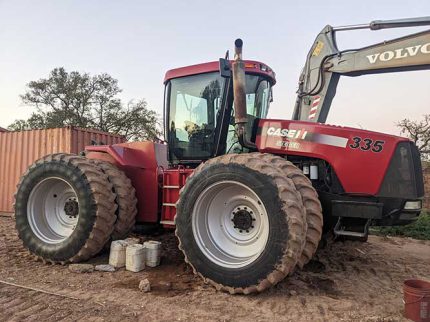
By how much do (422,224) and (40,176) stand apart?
31.1ft

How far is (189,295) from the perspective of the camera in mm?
4199

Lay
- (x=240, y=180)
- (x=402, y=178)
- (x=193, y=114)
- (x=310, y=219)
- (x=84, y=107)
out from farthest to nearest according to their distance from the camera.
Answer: (x=84, y=107), (x=193, y=114), (x=402, y=178), (x=240, y=180), (x=310, y=219)

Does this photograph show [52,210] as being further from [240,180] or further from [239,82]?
[239,82]

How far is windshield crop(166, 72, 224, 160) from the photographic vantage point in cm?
561

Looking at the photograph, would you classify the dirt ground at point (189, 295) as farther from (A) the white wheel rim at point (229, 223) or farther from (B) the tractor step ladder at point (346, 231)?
(B) the tractor step ladder at point (346, 231)

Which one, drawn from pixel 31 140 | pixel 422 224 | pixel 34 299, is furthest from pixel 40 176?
pixel 422 224

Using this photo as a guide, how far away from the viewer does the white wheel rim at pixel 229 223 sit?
4457mm

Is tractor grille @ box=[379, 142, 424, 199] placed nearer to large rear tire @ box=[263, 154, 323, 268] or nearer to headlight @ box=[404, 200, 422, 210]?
headlight @ box=[404, 200, 422, 210]

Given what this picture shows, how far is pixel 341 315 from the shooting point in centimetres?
371

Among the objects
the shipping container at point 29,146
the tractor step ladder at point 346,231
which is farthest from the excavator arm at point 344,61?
the shipping container at point 29,146

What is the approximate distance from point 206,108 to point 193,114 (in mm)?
242

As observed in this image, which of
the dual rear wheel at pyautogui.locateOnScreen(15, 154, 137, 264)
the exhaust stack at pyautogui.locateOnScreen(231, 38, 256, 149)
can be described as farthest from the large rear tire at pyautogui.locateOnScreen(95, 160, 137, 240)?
the exhaust stack at pyautogui.locateOnScreen(231, 38, 256, 149)

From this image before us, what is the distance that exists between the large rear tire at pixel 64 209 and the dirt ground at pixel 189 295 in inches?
10.6

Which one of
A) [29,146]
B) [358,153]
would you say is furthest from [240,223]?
[29,146]
